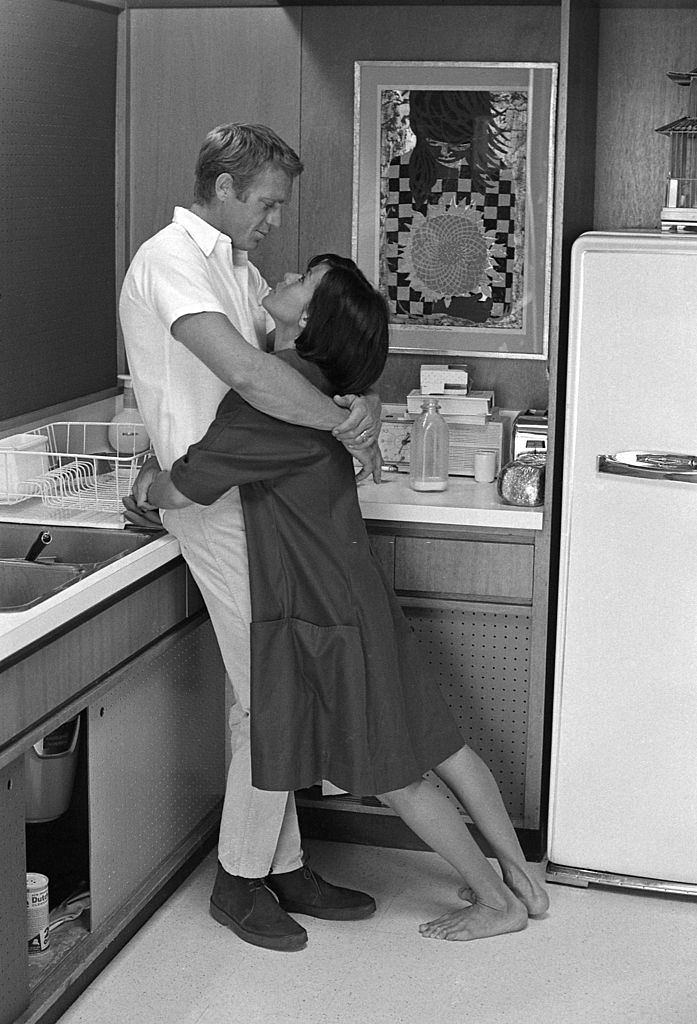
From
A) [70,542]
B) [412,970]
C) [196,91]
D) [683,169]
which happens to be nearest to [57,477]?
[70,542]

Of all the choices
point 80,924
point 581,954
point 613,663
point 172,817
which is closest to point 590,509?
point 613,663

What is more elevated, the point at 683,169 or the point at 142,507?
the point at 683,169

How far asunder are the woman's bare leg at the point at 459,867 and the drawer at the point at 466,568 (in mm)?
489

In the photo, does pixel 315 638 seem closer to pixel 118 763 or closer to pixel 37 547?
pixel 118 763

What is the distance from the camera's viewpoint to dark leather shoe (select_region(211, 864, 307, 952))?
9.38 ft

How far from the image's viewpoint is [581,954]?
284cm

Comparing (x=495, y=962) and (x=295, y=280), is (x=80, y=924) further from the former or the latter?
(x=295, y=280)

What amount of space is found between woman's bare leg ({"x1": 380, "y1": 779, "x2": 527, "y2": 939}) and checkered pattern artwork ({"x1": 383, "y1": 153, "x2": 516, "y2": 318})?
133cm

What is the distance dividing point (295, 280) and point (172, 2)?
128 cm

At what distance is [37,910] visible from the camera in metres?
2.58

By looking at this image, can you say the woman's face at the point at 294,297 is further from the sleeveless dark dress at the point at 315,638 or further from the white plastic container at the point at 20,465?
the white plastic container at the point at 20,465

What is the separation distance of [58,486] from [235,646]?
0.62 meters

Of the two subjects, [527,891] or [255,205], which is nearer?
[255,205]

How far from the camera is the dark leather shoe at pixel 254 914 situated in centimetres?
286
